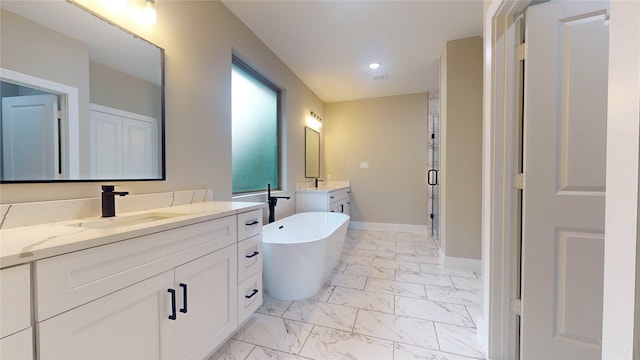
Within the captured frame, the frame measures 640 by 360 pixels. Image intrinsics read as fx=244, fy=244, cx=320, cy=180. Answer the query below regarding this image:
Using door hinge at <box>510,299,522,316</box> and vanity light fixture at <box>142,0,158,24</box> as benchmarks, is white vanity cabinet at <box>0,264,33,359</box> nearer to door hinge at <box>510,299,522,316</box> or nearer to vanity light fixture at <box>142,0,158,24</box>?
vanity light fixture at <box>142,0,158,24</box>

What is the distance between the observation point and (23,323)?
2.10 feet

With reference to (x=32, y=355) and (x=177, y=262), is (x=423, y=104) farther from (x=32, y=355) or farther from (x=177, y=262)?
(x=32, y=355)

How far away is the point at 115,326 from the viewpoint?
2.85 feet

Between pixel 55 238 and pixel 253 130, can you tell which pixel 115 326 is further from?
pixel 253 130

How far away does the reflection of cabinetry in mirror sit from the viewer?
4.15ft

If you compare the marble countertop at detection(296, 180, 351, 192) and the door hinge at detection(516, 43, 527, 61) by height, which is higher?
the door hinge at detection(516, 43, 527, 61)

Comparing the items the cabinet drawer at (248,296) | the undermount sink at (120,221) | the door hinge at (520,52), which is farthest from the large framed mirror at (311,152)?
the door hinge at (520,52)

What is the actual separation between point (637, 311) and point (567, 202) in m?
0.93

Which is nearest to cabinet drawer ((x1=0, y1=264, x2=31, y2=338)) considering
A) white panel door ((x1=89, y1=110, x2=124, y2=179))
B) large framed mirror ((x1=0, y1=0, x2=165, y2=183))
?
large framed mirror ((x1=0, y1=0, x2=165, y2=183))

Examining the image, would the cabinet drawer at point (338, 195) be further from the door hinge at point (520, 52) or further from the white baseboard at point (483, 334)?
the door hinge at point (520, 52)

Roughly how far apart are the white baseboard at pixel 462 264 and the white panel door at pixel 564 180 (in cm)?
152

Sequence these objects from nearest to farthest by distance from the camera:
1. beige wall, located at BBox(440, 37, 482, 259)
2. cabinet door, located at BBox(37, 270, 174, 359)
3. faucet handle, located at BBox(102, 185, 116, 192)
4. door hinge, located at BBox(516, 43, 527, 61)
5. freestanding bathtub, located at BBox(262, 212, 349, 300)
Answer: cabinet door, located at BBox(37, 270, 174, 359) → faucet handle, located at BBox(102, 185, 116, 192) → door hinge, located at BBox(516, 43, 527, 61) → freestanding bathtub, located at BBox(262, 212, 349, 300) → beige wall, located at BBox(440, 37, 482, 259)

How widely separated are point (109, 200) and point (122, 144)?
35cm

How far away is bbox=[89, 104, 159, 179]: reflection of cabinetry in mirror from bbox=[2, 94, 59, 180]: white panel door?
15 centimetres
